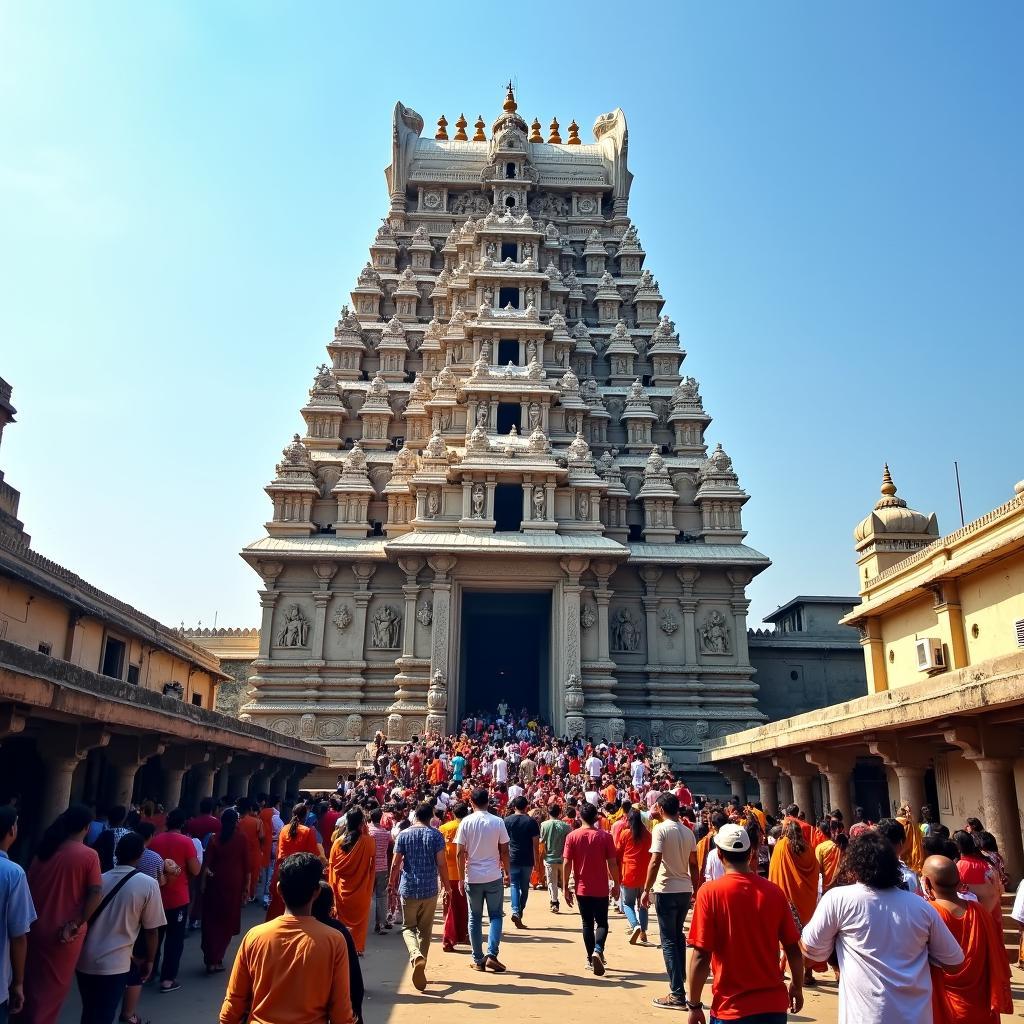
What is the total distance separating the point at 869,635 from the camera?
23.1m

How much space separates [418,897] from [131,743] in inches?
263

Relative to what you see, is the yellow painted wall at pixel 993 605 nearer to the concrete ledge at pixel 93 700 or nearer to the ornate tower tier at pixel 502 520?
the ornate tower tier at pixel 502 520

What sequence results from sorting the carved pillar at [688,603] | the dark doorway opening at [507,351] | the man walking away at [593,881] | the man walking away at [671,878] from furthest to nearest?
the dark doorway opening at [507,351], the carved pillar at [688,603], the man walking away at [593,881], the man walking away at [671,878]

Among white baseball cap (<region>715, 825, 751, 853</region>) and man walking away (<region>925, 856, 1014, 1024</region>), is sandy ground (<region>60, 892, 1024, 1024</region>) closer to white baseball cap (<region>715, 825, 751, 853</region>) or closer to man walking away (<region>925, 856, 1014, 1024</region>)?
man walking away (<region>925, 856, 1014, 1024</region>)

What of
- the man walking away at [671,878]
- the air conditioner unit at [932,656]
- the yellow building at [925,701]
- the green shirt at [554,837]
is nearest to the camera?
the man walking away at [671,878]

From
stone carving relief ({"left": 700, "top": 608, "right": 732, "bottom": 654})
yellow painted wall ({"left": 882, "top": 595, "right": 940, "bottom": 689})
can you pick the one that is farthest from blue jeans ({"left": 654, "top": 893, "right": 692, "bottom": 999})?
stone carving relief ({"left": 700, "top": 608, "right": 732, "bottom": 654})

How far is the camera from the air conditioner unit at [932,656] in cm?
1900

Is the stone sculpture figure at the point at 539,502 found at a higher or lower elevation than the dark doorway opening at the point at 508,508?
lower

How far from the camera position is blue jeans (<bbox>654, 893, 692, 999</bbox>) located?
7.76m

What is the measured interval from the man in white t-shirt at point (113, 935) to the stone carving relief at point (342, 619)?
84.1ft

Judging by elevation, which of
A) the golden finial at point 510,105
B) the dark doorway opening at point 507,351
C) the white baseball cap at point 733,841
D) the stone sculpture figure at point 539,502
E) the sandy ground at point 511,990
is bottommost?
the sandy ground at point 511,990

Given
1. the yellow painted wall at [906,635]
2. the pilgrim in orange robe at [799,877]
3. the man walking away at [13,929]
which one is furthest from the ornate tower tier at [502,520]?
the man walking away at [13,929]

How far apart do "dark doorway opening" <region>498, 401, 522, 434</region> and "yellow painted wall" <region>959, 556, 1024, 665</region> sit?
63.2 ft

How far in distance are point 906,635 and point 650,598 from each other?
1183 cm
